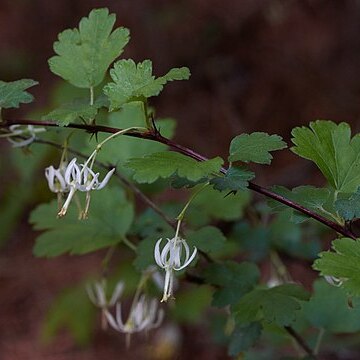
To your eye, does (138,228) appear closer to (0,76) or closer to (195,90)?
(195,90)

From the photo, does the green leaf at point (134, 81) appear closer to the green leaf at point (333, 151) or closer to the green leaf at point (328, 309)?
the green leaf at point (333, 151)

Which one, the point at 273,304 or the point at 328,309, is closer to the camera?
the point at 273,304

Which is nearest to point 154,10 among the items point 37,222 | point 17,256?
point 17,256

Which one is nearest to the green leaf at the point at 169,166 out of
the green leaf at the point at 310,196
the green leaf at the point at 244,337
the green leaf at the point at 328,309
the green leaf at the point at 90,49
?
the green leaf at the point at 310,196

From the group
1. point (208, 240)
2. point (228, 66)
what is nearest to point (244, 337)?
point (208, 240)

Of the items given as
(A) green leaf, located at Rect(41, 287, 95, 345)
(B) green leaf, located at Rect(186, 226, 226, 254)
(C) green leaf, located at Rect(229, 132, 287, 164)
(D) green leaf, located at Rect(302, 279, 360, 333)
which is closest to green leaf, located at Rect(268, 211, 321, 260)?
(D) green leaf, located at Rect(302, 279, 360, 333)

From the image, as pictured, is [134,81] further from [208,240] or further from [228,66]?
[228,66]
